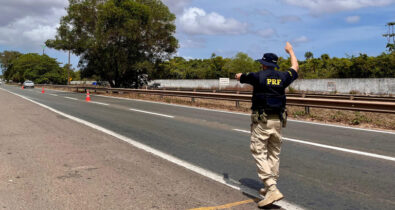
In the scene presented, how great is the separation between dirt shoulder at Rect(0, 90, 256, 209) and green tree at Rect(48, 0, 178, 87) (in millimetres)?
27232

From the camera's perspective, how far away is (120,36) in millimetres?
34062

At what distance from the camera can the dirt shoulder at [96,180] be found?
3.68 metres

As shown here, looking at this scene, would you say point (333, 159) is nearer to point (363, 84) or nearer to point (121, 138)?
point (121, 138)

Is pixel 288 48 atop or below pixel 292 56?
atop

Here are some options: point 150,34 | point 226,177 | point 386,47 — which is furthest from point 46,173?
point 386,47

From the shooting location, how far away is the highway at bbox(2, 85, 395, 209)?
395cm

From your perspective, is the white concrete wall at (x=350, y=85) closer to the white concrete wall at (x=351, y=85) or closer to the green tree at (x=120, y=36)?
the white concrete wall at (x=351, y=85)

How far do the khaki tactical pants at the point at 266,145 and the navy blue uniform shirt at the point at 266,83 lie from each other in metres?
0.23

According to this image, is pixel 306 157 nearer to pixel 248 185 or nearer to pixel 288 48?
pixel 248 185

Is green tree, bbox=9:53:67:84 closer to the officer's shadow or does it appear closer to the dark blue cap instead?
the officer's shadow

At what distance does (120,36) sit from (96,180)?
31473 millimetres

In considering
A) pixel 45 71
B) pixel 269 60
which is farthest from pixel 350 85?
pixel 45 71

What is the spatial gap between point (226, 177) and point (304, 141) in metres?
3.47

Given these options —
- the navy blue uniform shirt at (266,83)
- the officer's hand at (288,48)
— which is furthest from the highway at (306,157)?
the officer's hand at (288,48)
